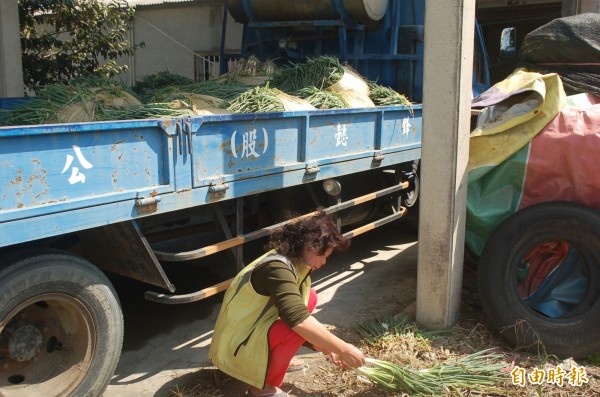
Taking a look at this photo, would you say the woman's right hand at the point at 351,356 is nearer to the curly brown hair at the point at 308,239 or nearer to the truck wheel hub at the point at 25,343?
the curly brown hair at the point at 308,239

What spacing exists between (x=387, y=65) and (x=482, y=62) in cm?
137

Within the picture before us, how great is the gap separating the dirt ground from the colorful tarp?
658mm

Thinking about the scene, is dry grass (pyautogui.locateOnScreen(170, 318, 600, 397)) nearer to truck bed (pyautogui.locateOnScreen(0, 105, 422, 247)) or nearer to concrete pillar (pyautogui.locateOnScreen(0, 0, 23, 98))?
truck bed (pyautogui.locateOnScreen(0, 105, 422, 247))

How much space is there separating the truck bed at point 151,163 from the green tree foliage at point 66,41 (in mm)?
4743

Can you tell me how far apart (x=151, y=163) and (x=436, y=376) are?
74.9 inches

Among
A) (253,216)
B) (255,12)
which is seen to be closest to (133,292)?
(253,216)

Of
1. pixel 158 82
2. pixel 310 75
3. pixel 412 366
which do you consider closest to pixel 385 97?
pixel 310 75

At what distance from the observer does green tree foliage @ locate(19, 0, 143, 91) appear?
24.6 ft

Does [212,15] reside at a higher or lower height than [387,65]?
higher

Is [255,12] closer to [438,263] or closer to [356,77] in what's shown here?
[356,77]

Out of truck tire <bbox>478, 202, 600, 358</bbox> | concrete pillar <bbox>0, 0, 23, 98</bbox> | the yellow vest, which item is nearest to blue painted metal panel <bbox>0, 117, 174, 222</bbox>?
the yellow vest

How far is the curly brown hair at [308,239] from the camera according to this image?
283 centimetres

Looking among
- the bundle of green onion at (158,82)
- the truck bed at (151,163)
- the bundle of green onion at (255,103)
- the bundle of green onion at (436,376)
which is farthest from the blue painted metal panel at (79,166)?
the bundle of green onion at (158,82)

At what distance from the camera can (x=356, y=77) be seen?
5348mm
